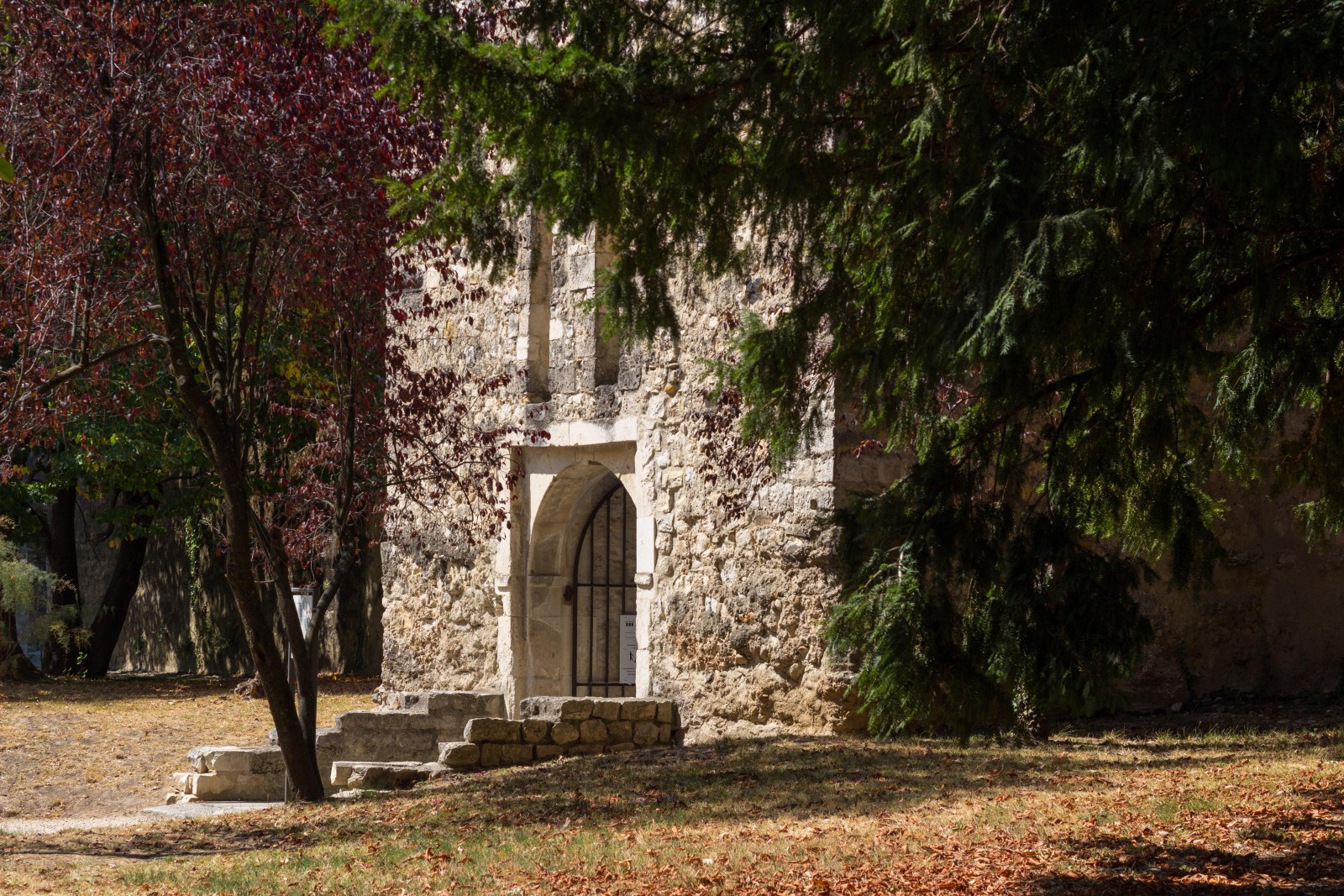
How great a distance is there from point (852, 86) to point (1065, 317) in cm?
143

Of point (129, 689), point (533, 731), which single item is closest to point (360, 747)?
point (533, 731)

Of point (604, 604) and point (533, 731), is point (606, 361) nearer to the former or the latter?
point (604, 604)

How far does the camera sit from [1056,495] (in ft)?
15.7

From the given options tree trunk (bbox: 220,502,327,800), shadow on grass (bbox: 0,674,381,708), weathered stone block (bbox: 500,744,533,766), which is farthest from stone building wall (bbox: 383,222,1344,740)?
shadow on grass (bbox: 0,674,381,708)

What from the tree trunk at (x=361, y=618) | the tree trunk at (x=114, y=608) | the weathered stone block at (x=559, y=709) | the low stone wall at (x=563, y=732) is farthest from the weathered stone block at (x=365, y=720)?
the tree trunk at (x=114, y=608)

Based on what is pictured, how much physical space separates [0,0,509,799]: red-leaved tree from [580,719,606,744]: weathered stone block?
1946 mm

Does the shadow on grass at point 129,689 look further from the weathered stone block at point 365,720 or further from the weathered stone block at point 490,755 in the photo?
the weathered stone block at point 490,755

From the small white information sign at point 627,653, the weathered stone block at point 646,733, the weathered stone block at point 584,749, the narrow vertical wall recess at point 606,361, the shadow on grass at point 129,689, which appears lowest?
the weathered stone block at point 584,749

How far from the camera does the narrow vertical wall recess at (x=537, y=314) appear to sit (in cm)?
1133

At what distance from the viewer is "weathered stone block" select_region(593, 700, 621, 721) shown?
998cm

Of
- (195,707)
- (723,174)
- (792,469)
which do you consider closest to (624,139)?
(723,174)

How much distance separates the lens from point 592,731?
32.7 ft

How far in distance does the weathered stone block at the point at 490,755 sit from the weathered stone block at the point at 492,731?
3 centimetres

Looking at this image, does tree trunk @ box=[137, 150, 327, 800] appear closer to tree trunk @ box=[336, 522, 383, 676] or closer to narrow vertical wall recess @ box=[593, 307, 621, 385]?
narrow vertical wall recess @ box=[593, 307, 621, 385]
